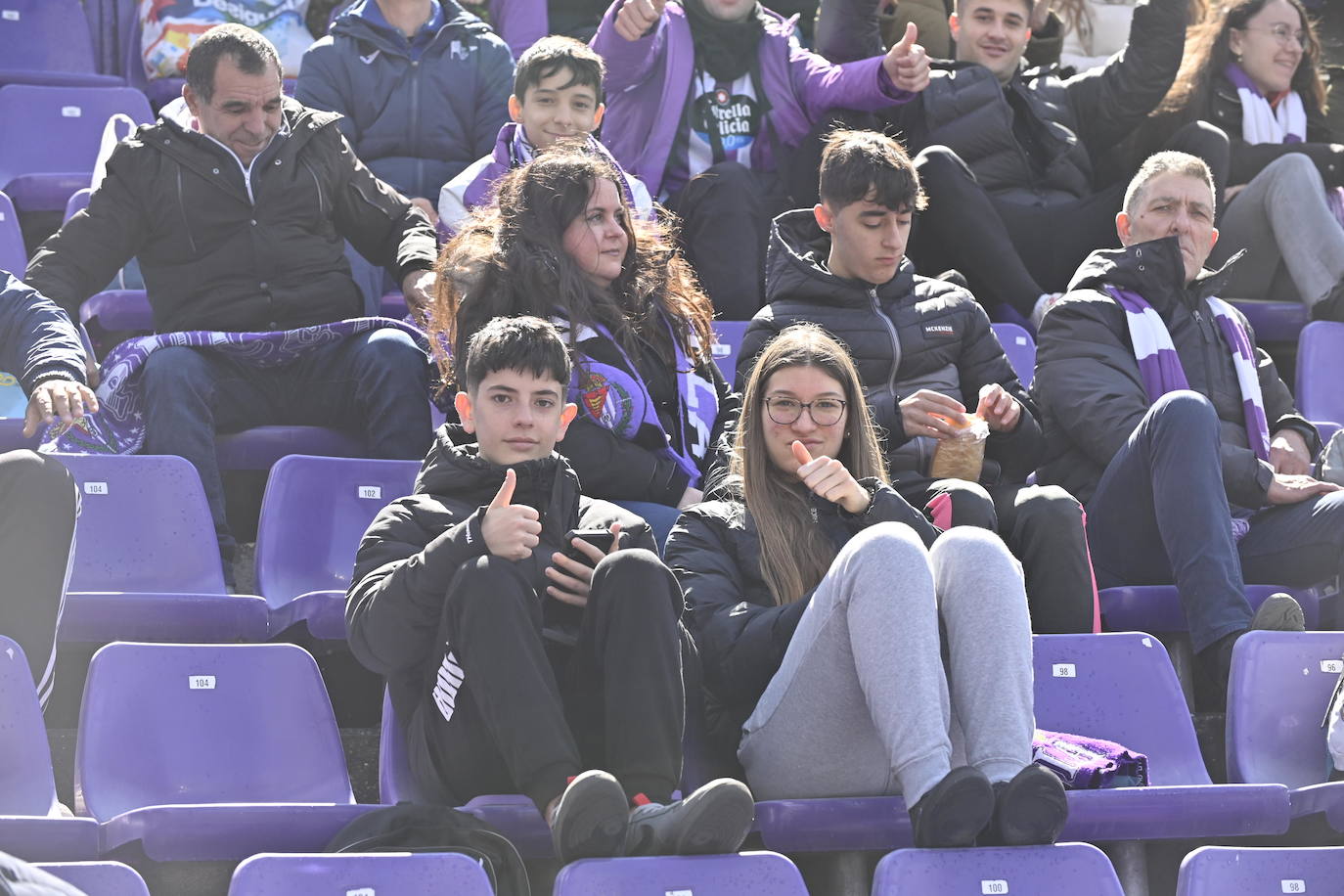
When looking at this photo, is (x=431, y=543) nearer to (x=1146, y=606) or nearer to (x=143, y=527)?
(x=143, y=527)

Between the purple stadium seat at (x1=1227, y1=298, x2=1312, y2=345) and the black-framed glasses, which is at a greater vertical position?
the black-framed glasses

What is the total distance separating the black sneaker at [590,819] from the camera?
2421 mm

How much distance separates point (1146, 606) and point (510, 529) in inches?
60.1

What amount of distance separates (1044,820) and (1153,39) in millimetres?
3064

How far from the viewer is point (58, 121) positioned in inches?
211

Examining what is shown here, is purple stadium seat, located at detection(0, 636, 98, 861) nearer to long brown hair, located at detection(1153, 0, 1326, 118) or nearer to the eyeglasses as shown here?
long brown hair, located at detection(1153, 0, 1326, 118)

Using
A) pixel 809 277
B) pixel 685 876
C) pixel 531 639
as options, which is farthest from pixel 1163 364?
pixel 685 876

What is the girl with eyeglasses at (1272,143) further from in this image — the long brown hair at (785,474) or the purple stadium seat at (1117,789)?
the long brown hair at (785,474)

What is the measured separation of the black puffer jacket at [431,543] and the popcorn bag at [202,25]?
298cm

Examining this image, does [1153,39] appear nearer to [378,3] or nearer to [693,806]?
[378,3]

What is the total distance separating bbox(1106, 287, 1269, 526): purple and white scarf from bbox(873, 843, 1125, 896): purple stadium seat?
1.59 metres

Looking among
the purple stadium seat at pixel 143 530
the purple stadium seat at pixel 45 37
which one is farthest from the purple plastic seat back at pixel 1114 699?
the purple stadium seat at pixel 45 37

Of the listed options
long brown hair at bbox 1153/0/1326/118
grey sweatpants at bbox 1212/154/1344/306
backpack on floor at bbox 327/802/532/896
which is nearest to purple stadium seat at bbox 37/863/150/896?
backpack on floor at bbox 327/802/532/896

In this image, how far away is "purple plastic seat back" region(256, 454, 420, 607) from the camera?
11.6 ft
